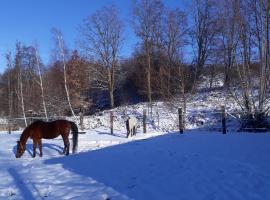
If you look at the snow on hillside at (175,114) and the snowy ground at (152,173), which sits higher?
the snow on hillside at (175,114)

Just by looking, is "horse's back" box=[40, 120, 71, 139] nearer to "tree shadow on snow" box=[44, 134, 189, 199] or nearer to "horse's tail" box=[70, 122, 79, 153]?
"horse's tail" box=[70, 122, 79, 153]

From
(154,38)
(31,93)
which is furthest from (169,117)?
(31,93)

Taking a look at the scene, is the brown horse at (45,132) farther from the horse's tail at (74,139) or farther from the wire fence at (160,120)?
the wire fence at (160,120)

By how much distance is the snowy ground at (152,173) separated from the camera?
665 cm

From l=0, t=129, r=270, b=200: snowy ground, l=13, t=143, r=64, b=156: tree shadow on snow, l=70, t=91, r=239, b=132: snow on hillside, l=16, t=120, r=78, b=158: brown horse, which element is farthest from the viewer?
l=70, t=91, r=239, b=132: snow on hillside

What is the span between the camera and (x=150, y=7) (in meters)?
33.1

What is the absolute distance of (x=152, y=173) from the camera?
812 centimetres

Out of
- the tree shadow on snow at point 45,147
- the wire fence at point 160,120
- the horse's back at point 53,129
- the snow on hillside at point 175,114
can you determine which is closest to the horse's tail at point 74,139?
the horse's back at point 53,129

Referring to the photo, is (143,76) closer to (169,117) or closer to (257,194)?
(169,117)

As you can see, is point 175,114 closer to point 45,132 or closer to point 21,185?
point 45,132

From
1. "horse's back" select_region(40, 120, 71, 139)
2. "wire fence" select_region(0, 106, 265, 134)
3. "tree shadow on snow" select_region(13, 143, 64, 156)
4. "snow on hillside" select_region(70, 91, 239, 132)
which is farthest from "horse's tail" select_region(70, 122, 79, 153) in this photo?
"snow on hillside" select_region(70, 91, 239, 132)

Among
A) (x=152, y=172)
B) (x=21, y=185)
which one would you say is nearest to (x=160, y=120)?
(x=152, y=172)

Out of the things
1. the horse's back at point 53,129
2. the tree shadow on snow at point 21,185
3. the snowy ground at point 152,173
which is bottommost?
the tree shadow on snow at point 21,185

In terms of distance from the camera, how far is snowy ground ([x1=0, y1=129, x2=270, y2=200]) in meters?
6.65
